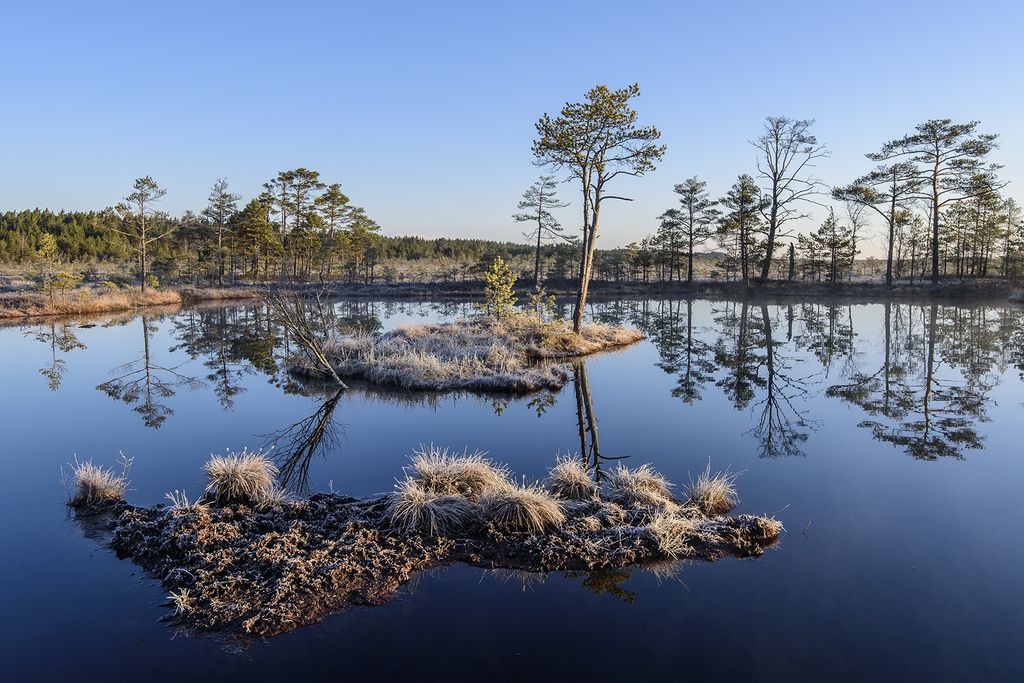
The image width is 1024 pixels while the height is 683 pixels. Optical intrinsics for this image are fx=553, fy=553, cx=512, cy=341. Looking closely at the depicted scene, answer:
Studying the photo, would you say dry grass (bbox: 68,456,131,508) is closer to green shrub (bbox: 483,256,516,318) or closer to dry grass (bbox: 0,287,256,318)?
green shrub (bbox: 483,256,516,318)

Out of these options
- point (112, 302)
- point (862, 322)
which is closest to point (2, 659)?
point (862, 322)

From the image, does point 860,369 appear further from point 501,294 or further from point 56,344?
point 56,344

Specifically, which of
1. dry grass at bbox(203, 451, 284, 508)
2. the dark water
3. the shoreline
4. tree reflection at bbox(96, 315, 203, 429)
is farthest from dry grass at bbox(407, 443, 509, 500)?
the shoreline

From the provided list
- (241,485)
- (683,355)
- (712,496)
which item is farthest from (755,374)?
(241,485)

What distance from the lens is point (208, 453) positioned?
8.17 meters

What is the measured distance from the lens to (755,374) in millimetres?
14320

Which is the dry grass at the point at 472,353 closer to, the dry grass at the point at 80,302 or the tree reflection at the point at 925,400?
the tree reflection at the point at 925,400

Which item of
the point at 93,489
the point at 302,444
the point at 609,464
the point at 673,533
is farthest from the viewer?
the point at 302,444

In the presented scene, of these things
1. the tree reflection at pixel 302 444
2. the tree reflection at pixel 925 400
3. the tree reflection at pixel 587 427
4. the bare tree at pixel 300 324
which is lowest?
the tree reflection at pixel 302 444

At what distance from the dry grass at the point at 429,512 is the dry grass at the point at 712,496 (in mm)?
2485

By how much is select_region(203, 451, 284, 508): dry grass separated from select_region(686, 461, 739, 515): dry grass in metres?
4.66

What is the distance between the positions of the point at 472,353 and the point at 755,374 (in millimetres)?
7514

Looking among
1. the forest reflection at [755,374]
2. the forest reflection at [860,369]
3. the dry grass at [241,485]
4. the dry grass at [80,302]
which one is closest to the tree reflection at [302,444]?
the forest reflection at [755,374]

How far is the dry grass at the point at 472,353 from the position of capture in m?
13.2
